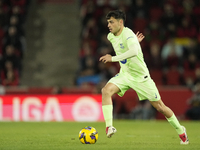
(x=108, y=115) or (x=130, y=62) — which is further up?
(x=130, y=62)

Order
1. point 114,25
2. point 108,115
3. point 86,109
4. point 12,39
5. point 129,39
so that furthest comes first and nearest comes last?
point 12,39 < point 86,109 < point 114,25 < point 129,39 < point 108,115

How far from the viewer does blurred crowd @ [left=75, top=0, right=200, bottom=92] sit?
54.2 ft

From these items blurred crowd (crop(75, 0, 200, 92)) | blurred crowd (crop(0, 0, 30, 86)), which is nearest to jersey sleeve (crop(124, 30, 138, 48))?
blurred crowd (crop(75, 0, 200, 92))

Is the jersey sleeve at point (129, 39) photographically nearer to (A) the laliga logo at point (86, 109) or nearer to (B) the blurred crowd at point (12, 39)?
(A) the laliga logo at point (86, 109)

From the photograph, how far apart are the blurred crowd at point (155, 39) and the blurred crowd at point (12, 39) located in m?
2.52

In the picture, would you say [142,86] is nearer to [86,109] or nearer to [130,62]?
[130,62]

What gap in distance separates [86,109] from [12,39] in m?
5.06

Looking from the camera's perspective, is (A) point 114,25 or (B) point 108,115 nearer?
(B) point 108,115

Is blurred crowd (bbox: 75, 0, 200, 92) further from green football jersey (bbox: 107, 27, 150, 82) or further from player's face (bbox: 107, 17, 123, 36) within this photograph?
player's face (bbox: 107, 17, 123, 36)

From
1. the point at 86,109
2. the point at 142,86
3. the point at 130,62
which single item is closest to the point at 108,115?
the point at 142,86

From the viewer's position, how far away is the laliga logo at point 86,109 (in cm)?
1491

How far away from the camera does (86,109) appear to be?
15047 millimetres

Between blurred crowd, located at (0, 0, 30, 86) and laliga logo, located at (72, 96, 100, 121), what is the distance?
307cm

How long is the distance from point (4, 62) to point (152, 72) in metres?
5.80
